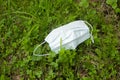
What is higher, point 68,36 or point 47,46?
point 68,36

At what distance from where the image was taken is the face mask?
349 centimetres

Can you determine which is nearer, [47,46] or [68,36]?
[68,36]

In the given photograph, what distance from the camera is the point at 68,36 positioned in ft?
11.5

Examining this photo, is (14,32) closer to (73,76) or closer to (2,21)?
(2,21)

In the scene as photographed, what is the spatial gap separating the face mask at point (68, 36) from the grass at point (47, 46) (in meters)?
0.07

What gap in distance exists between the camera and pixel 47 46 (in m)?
3.62

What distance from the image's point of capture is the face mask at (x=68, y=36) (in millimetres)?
3486

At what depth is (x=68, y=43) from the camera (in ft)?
11.4

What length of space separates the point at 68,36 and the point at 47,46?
0.28 m

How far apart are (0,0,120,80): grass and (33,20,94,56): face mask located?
71 mm

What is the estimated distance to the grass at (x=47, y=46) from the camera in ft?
11.2

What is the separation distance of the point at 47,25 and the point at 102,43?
2.30ft

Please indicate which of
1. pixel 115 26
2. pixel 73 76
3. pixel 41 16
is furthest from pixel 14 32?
pixel 115 26

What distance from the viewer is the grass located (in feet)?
11.2
